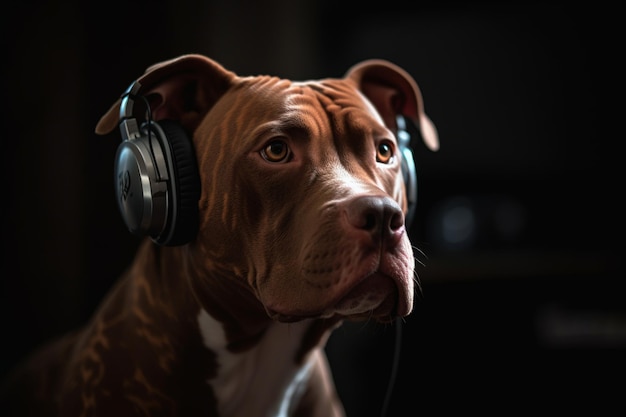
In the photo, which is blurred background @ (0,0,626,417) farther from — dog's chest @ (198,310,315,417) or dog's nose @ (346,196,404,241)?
dog's nose @ (346,196,404,241)

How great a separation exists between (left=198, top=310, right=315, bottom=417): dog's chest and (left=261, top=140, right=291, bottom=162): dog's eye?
10.7 inches

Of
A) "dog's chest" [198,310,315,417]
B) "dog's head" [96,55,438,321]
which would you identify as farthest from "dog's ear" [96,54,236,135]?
"dog's chest" [198,310,315,417]

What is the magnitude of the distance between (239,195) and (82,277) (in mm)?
1623

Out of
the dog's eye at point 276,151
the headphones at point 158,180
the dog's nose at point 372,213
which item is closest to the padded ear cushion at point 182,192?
the headphones at point 158,180

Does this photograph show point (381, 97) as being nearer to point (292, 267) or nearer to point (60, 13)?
point (292, 267)

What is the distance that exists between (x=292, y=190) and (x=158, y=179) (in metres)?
0.19

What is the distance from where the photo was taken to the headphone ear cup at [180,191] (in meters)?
0.87

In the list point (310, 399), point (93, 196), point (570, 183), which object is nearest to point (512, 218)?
point (570, 183)

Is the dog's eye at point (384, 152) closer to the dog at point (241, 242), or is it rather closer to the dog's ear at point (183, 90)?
the dog at point (241, 242)

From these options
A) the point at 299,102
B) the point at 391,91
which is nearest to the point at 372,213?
the point at 299,102

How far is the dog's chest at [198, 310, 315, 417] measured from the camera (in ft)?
3.16

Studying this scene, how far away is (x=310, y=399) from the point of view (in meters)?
1.06

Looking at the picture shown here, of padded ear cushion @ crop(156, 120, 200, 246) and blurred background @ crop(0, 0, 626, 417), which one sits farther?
blurred background @ crop(0, 0, 626, 417)

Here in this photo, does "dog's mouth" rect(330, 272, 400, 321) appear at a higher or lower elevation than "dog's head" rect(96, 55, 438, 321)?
lower
